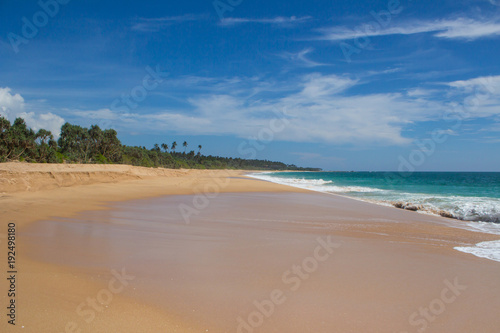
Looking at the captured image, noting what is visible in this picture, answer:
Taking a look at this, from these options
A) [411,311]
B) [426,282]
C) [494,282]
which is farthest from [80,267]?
[494,282]

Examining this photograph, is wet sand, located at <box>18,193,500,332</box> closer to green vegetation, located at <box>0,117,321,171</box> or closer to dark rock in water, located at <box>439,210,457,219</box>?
dark rock in water, located at <box>439,210,457,219</box>

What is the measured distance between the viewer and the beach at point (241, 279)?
3152 millimetres

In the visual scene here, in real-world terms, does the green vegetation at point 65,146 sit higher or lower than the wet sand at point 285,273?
higher

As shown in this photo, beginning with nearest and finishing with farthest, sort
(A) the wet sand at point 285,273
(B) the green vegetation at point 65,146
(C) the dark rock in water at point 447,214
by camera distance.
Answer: (A) the wet sand at point 285,273
(C) the dark rock in water at point 447,214
(B) the green vegetation at point 65,146

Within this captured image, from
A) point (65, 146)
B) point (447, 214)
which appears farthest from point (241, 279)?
point (65, 146)

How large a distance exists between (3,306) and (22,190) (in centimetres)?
1375

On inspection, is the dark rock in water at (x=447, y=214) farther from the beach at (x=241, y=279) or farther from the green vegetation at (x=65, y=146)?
the green vegetation at (x=65, y=146)

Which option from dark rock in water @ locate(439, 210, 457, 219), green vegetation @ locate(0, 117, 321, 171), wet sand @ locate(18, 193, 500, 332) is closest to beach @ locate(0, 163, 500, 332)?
wet sand @ locate(18, 193, 500, 332)

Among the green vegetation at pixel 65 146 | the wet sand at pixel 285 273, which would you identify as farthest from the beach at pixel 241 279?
the green vegetation at pixel 65 146

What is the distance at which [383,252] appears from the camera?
6.07 metres

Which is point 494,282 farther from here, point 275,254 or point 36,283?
point 36,283

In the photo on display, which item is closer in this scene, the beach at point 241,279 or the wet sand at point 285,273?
the beach at point 241,279

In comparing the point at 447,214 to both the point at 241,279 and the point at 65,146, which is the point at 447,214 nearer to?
the point at 241,279

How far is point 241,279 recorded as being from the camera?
4.31 metres
